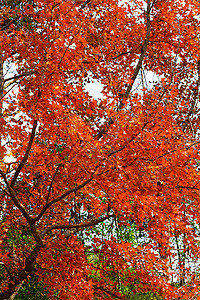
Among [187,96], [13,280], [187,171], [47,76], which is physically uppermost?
[187,96]

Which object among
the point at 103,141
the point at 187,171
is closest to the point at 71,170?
the point at 103,141

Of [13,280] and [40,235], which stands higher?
[40,235]

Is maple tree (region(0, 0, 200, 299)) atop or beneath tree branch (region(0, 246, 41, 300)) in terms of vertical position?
atop

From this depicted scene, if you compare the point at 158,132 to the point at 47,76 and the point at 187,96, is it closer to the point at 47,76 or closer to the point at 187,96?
the point at 47,76

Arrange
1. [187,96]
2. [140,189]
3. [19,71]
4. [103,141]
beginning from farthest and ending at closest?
[187,96] → [19,71] → [140,189] → [103,141]

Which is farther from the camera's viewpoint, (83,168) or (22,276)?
(22,276)

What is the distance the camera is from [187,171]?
17.5 feet

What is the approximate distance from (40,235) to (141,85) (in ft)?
16.2

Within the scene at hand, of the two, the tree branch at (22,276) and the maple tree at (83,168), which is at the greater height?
the maple tree at (83,168)

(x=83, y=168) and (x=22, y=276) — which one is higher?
(x=83, y=168)

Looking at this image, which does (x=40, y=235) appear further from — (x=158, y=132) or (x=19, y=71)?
(x=19, y=71)

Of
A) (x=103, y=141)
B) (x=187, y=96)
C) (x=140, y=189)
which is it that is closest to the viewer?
(x=103, y=141)

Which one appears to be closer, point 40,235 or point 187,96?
point 40,235

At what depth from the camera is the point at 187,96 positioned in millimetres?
10852
